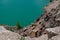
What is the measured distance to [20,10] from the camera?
27719mm

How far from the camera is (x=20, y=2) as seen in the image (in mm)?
30531

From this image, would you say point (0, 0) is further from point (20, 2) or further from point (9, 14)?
point (9, 14)

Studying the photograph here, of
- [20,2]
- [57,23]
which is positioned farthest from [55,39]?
[20,2]

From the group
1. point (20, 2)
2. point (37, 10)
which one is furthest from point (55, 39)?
point (20, 2)

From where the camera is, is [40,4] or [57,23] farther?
[40,4]

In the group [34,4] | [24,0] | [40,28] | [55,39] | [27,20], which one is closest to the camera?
[55,39]

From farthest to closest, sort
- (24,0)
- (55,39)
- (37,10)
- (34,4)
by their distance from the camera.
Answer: (24,0), (34,4), (37,10), (55,39)

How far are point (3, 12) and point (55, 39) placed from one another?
2221 centimetres

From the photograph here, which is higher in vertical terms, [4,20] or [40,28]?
[4,20]

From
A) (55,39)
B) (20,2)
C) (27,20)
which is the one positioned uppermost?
(20,2)

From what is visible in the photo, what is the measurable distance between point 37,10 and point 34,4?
2454 mm

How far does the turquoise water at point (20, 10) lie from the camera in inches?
960

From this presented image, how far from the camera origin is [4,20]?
24.8 m

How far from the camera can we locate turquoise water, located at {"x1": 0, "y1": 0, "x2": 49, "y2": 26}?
24.4 metres
